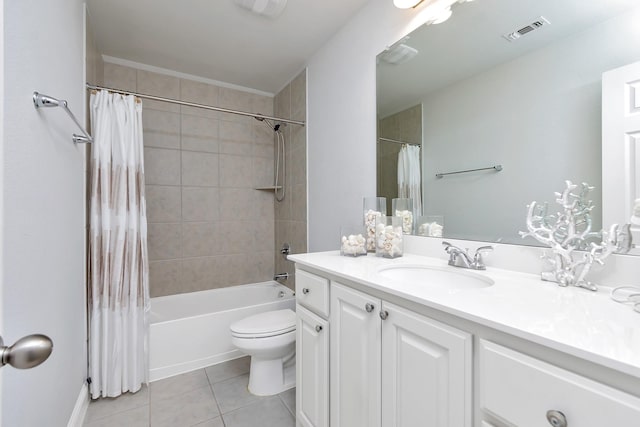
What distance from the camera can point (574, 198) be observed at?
905 mm

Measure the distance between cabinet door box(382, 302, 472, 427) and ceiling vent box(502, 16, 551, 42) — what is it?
3.75 feet

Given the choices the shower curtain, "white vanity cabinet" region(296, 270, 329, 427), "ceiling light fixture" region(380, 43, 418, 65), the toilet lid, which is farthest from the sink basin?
the shower curtain

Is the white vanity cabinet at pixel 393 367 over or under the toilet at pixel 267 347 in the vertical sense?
over

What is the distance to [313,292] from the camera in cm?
123

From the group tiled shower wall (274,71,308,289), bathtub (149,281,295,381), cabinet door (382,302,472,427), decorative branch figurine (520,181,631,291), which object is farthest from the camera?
tiled shower wall (274,71,308,289)

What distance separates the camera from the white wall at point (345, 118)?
1683 mm

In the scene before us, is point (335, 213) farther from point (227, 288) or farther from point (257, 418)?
point (227, 288)

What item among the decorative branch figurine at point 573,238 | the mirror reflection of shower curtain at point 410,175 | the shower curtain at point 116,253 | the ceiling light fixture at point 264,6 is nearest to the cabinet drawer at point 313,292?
the mirror reflection of shower curtain at point 410,175

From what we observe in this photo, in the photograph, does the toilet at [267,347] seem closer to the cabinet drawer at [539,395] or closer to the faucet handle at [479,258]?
the faucet handle at [479,258]

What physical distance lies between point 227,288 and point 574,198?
274 cm

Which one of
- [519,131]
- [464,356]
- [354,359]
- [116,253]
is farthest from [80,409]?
[519,131]

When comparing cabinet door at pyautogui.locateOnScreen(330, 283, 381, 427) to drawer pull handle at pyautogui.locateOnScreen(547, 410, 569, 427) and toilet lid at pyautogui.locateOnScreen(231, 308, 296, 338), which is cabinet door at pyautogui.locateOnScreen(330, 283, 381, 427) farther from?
toilet lid at pyautogui.locateOnScreen(231, 308, 296, 338)

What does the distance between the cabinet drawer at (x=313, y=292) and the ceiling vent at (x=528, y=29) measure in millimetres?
1238

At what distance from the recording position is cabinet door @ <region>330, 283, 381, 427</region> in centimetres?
90
